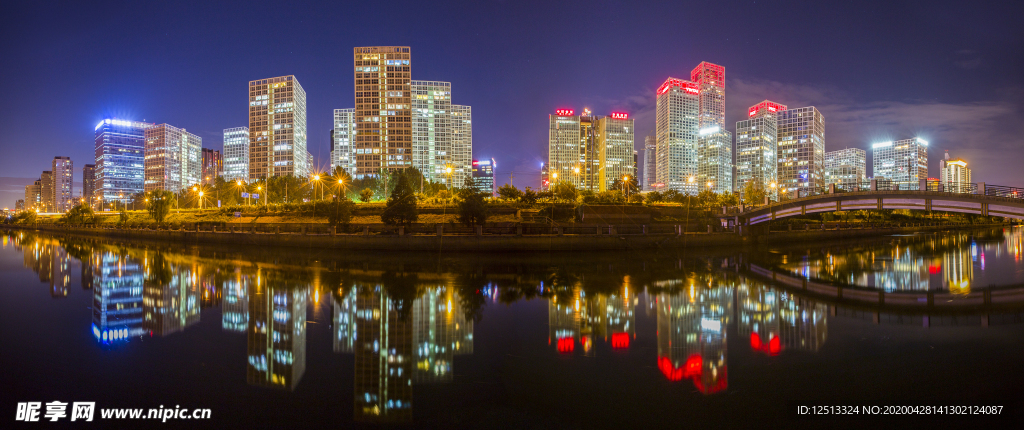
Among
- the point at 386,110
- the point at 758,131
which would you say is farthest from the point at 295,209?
the point at 758,131

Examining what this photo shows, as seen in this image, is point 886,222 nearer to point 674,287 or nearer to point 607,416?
point 674,287

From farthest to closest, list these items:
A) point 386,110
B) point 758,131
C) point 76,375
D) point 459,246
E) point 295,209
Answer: point 758,131
point 386,110
point 295,209
point 459,246
point 76,375

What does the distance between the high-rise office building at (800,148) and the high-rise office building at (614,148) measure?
2664 inches

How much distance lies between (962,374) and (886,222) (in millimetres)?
77640

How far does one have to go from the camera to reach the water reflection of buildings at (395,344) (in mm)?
6422

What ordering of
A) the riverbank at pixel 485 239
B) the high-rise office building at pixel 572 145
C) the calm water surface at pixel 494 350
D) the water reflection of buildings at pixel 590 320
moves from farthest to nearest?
the high-rise office building at pixel 572 145 → the riverbank at pixel 485 239 → the water reflection of buildings at pixel 590 320 → the calm water surface at pixel 494 350

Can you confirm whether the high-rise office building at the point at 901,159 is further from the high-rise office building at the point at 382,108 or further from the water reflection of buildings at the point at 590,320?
the water reflection of buildings at the point at 590,320

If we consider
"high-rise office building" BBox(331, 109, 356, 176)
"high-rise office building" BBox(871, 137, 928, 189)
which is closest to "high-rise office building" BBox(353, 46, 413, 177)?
"high-rise office building" BBox(331, 109, 356, 176)

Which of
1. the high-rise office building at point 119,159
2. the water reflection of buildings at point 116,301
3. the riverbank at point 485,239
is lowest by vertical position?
the water reflection of buildings at point 116,301

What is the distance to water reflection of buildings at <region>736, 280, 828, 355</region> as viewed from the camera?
9.39 meters

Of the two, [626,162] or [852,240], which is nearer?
[852,240]

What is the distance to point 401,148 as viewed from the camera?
391ft

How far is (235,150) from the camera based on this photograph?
181 metres

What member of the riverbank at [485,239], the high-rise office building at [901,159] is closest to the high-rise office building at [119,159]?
the riverbank at [485,239]
